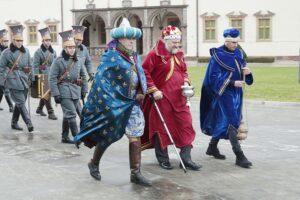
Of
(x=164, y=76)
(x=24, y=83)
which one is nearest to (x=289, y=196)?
(x=164, y=76)

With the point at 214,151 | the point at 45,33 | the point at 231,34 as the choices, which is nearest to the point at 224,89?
the point at 231,34

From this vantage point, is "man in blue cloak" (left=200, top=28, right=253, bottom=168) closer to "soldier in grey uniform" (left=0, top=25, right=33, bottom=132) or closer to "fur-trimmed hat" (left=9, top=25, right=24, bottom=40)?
"soldier in grey uniform" (left=0, top=25, right=33, bottom=132)

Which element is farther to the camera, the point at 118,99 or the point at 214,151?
the point at 214,151

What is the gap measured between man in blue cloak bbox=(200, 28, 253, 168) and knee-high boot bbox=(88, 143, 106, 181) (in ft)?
5.76

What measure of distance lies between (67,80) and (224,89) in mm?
2783

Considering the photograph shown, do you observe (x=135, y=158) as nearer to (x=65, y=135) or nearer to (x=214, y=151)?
(x=214, y=151)

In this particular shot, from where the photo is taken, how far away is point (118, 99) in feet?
19.9

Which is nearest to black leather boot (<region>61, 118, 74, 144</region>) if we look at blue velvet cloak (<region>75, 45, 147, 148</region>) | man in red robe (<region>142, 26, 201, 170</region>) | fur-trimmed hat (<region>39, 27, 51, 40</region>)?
man in red robe (<region>142, 26, 201, 170</region>)

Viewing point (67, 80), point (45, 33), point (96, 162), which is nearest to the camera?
point (96, 162)

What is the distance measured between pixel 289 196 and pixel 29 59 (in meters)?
6.54

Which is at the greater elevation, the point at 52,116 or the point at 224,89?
the point at 224,89

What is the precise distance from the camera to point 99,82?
19.9 ft

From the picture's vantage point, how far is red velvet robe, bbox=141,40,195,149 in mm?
7004

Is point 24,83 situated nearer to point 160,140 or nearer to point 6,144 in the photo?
point 6,144
